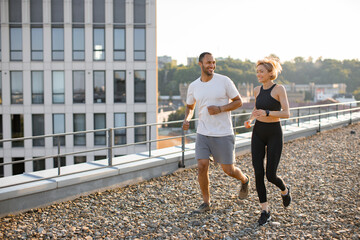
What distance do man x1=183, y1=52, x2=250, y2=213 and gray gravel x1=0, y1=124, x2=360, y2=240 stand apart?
0.52 m

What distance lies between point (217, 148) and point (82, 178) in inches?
83.6

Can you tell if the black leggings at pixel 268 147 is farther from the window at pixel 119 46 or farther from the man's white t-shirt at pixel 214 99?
the window at pixel 119 46

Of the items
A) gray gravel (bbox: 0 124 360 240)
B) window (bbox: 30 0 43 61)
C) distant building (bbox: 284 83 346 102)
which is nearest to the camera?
gray gravel (bbox: 0 124 360 240)

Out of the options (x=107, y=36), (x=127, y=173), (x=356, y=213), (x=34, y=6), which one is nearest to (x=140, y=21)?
(x=107, y=36)

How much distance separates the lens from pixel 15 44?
95.8 feet

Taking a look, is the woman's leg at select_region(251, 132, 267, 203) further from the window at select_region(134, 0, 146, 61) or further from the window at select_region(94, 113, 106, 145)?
the window at select_region(94, 113, 106, 145)

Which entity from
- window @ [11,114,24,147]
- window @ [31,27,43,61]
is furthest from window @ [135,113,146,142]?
window @ [11,114,24,147]

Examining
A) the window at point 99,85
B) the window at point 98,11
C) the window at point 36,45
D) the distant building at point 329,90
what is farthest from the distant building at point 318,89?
the window at point 36,45

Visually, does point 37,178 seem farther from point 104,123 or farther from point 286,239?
point 104,123

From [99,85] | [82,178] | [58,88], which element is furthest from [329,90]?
[82,178]

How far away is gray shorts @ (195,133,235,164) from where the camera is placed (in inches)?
196

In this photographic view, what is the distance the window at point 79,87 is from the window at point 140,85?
3.83 metres

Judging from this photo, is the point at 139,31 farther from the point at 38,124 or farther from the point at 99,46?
the point at 38,124

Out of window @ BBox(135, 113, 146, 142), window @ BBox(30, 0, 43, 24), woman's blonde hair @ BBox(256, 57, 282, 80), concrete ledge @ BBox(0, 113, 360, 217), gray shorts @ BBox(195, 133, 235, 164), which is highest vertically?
window @ BBox(30, 0, 43, 24)
